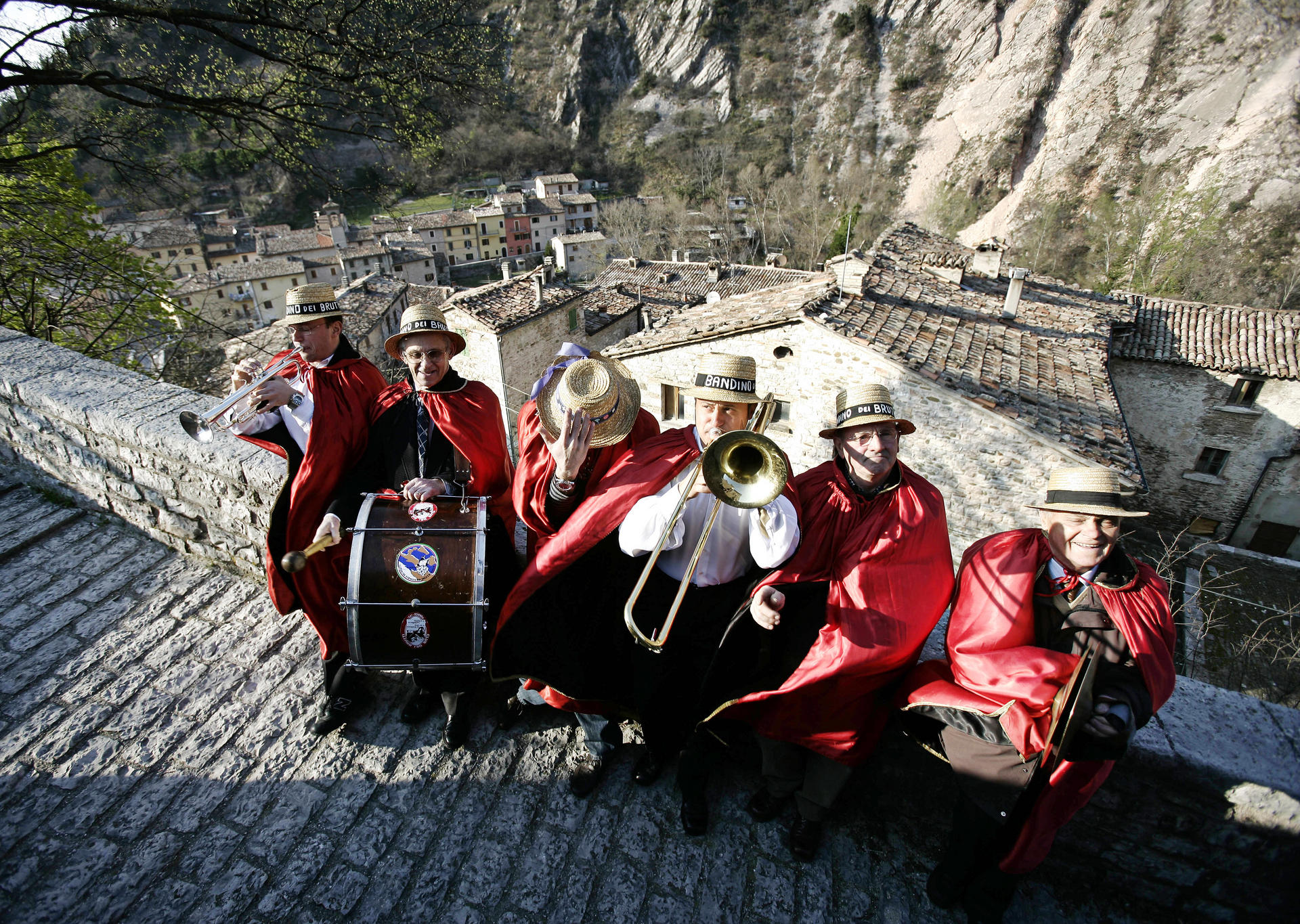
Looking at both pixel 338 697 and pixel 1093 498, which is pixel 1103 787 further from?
pixel 338 697

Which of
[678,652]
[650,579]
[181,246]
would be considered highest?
[650,579]

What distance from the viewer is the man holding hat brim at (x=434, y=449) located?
3.17 meters

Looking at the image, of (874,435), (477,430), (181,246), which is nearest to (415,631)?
(477,430)

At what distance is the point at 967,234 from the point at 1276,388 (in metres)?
34.5

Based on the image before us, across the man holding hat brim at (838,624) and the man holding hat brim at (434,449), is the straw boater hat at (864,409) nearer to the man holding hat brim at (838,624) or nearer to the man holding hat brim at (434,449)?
the man holding hat brim at (838,624)

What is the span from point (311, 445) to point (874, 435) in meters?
2.90

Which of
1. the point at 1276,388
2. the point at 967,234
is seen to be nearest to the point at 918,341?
the point at 1276,388

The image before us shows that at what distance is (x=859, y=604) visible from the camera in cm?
246

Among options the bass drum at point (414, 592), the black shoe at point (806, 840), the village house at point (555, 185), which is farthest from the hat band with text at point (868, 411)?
the village house at point (555, 185)

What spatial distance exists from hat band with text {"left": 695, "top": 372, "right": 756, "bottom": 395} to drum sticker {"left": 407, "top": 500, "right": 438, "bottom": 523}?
137 centimetres

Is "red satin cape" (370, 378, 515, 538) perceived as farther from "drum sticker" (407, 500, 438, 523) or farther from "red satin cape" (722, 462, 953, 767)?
"red satin cape" (722, 462, 953, 767)

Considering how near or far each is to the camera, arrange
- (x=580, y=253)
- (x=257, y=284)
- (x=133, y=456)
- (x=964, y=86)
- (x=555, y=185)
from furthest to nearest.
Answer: (x=555, y=185), (x=964, y=86), (x=580, y=253), (x=257, y=284), (x=133, y=456)

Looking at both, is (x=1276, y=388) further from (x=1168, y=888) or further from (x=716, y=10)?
(x=716, y=10)

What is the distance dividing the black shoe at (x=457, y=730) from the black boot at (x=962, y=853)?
2371 millimetres
